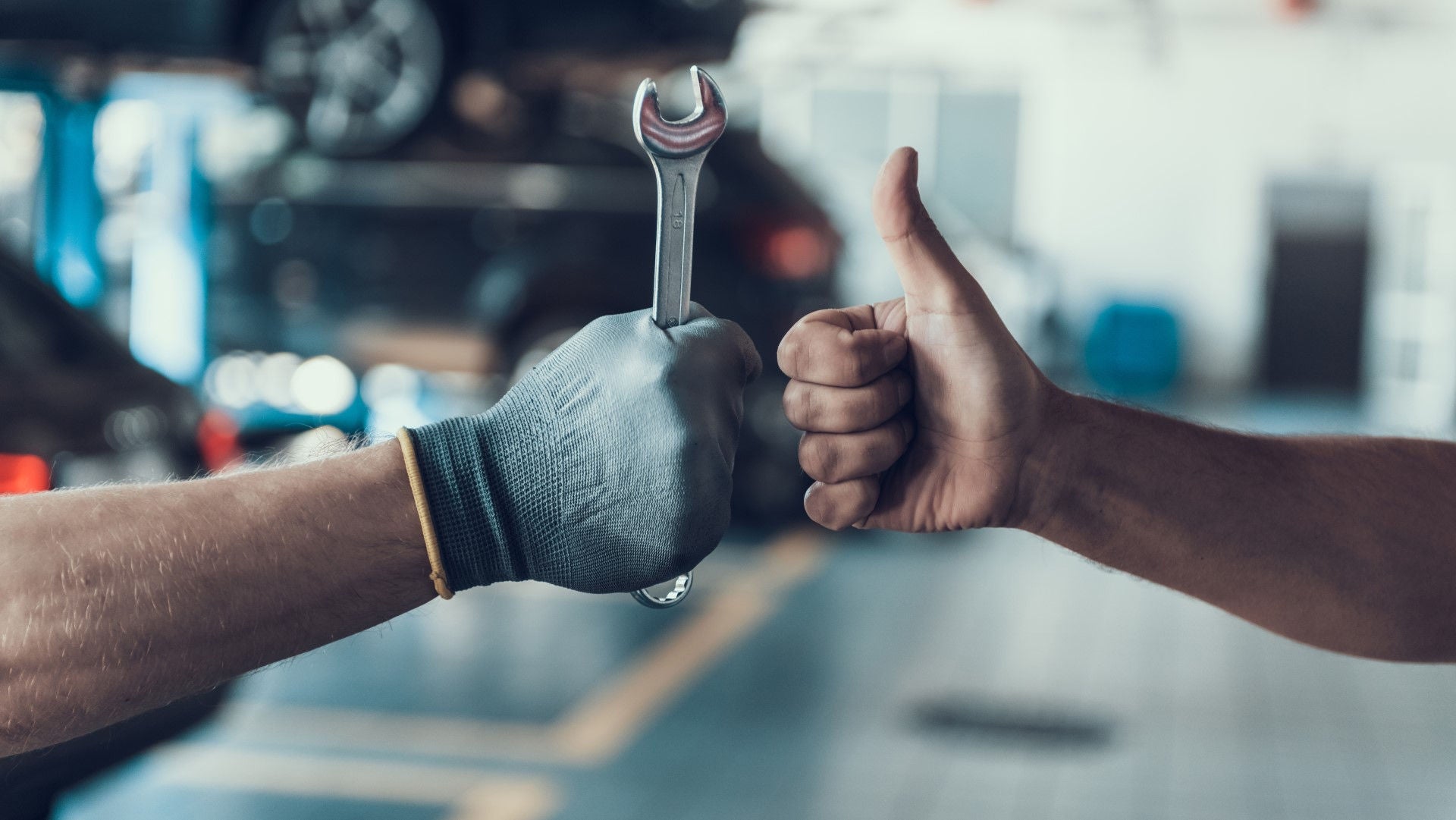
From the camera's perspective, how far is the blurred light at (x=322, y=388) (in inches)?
175

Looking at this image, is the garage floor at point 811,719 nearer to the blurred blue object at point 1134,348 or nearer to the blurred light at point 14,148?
the blurred light at point 14,148

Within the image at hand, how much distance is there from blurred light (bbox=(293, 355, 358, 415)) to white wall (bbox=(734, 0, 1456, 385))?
10.1 m

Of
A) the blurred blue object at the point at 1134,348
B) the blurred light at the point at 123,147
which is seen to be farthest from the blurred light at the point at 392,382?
the blurred blue object at the point at 1134,348

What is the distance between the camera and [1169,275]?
51.6ft

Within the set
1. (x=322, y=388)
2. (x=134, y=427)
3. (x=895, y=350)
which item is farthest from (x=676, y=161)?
(x=322, y=388)

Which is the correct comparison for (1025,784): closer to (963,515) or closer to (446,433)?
(963,515)

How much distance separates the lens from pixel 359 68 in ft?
20.1

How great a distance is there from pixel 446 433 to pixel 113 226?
10.1 meters

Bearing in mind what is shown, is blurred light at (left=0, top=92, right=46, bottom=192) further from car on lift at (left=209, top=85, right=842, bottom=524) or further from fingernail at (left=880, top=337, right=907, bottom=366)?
fingernail at (left=880, top=337, right=907, bottom=366)

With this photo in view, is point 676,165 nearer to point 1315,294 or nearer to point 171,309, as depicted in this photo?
point 171,309

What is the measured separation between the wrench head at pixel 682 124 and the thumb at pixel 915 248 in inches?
9.8

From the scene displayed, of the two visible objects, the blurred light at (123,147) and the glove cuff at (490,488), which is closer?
the glove cuff at (490,488)

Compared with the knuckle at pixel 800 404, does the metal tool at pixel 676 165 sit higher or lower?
higher

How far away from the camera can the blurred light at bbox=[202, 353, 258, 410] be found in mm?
5180
